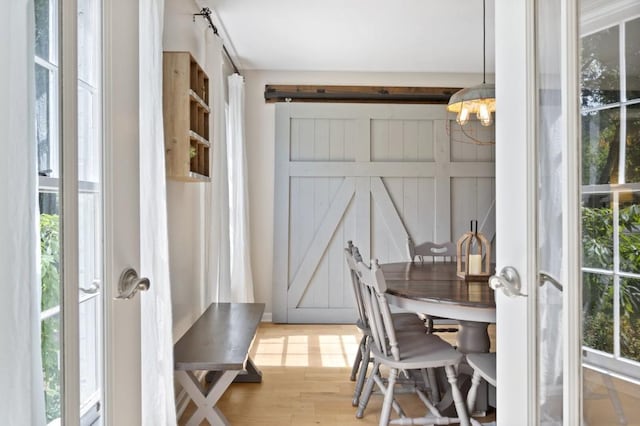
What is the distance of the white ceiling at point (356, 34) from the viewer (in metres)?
3.51

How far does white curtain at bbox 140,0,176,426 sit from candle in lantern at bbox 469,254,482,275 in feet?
5.57

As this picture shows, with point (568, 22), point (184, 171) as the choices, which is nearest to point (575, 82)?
point (568, 22)

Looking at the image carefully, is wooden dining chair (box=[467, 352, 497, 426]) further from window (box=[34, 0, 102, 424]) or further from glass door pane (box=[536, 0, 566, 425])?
window (box=[34, 0, 102, 424])

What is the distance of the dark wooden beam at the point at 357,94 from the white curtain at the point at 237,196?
0.67 m

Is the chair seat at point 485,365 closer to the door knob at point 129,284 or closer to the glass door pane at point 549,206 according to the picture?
the glass door pane at point 549,206

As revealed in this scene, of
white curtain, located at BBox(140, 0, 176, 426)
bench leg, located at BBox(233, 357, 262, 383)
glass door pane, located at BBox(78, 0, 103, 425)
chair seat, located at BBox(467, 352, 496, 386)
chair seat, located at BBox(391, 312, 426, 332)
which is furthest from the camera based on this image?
bench leg, located at BBox(233, 357, 262, 383)

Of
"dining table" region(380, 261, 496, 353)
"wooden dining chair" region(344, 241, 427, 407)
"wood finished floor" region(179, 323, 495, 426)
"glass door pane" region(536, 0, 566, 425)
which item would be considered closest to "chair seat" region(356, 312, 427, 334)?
"wooden dining chair" region(344, 241, 427, 407)

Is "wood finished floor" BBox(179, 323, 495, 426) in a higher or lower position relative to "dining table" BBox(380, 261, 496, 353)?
lower

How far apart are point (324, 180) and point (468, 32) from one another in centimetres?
196

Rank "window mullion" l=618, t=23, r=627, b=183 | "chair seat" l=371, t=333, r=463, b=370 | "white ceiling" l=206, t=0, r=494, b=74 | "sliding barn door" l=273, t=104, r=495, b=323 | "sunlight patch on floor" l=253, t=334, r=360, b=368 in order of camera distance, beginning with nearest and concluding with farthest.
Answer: "window mullion" l=618, t=23, r=627, b=183
"chair seat" l=371, t=333, r=463, b=370
"white ceiling" l=206, t=0, r=494, b=74
"sunlight patch on floor" l=253, t=334, r=360, b=368
"sliding barn door" l=273, t=104, r=495, b=323

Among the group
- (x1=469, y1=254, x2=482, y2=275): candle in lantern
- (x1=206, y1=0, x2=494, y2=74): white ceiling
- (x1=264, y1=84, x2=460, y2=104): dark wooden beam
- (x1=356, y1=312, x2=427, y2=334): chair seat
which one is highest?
(x1=206, y1=0, x2=494, y2=74): white ceiling

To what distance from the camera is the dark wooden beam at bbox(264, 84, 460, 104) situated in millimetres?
5047

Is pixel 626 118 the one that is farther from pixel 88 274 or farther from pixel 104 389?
pixel 104 389

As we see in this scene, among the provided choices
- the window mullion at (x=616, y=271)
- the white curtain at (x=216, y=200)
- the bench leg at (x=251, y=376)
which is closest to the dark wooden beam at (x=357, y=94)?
the white curtain at (x=216, y=200)
